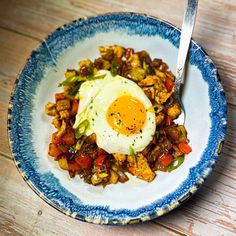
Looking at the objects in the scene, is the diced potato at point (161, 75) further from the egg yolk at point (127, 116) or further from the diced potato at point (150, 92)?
the egg yolk at point (127, 116)

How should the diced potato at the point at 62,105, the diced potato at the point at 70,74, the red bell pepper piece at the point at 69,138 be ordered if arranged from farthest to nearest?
1. the diced potato at the point at 70,74
2. the diced potato at the point at 62,105
3. the red bell pepper piece at the point at 69,138

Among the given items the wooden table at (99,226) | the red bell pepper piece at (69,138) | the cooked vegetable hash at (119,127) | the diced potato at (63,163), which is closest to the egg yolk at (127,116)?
the cooked vegetable hash at (119,127)

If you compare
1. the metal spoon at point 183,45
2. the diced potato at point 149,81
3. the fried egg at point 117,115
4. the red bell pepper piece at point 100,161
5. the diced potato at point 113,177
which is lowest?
the diced potato at point 113,177

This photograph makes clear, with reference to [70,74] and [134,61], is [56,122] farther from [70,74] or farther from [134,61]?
[134,61]

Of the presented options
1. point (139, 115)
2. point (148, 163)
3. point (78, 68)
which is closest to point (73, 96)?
point (78, 68)

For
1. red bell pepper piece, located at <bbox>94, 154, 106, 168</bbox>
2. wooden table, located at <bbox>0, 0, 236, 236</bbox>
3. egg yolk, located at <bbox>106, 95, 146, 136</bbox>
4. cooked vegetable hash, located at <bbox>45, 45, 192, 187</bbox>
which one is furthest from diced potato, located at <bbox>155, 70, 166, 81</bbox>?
red bell pepper piece, located at <bbox>94, 154, 106, 168</bbox>

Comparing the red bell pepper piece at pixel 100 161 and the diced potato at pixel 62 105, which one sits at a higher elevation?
the diced potato at pixel 62 105

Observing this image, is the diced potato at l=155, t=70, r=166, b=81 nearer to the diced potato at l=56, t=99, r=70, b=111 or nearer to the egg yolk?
Result: the egg yolk
